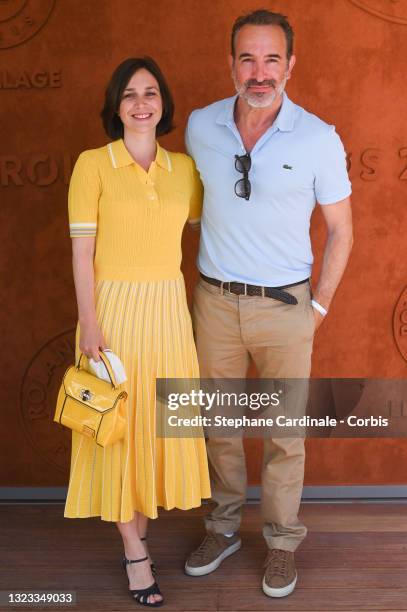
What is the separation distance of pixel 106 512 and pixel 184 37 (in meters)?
1.91

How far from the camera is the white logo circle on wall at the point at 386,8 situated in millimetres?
3154

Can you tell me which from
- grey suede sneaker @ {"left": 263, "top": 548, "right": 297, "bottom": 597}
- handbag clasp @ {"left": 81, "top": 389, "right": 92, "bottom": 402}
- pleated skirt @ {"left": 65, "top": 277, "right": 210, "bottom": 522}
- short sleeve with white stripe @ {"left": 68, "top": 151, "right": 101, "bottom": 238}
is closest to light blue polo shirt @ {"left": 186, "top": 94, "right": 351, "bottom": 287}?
pleated skirt @ {"left": 65, "top": 277, "right": 210, "bottom": 522}

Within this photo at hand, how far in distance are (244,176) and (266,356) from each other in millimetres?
669

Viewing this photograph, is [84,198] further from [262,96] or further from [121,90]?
[262,96]

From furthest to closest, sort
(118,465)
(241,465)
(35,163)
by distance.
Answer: (35,163)
(241,465)
(118,465)

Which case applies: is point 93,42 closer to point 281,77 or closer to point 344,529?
point 281,77

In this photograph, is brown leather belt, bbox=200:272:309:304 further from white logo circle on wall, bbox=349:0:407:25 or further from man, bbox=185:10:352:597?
white logo circle on wall, bbox=349:0:407:25

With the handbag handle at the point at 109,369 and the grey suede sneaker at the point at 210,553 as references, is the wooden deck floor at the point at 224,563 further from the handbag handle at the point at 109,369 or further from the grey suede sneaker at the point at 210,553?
the handbag handle at the point at 109,369

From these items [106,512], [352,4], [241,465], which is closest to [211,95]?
[352,4]

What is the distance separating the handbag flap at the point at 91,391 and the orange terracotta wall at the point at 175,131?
2.91 ft

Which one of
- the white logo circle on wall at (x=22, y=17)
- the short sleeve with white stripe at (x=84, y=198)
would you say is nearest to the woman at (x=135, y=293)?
the short sleeve with white stripe at (x=84, y=198)

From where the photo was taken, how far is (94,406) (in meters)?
2.48

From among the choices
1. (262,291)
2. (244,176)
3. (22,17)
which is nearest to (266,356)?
(262,291)

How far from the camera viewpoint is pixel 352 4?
3.16 m
